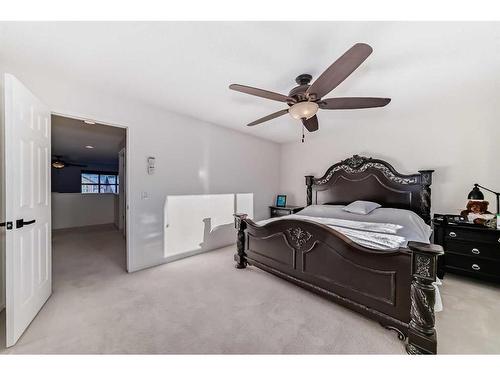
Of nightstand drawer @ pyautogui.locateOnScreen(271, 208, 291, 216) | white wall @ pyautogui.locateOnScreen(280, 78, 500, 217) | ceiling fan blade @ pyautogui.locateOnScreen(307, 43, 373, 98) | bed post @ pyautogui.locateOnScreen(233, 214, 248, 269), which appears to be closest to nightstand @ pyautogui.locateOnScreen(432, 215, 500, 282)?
white wall @ pyautogui.locateOnScreen(280, 78, 500, 217)

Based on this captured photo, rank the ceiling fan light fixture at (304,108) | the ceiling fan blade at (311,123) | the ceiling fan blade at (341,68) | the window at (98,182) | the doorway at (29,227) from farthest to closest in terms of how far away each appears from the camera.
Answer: the window at (98,182)
the ceiling fan blade at (311,123)
the ceiling fan light fixture at (304,108)
the doorway at (29,227)
the ceiling fan blade at (341,68)

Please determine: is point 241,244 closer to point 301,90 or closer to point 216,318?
point 216,318

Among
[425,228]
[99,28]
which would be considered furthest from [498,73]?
[99,28]

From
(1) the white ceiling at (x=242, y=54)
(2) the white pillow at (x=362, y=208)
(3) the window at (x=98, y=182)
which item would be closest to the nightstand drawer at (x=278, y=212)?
(2) the white pillow at (x=362, y=208)

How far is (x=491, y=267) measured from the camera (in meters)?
2.21

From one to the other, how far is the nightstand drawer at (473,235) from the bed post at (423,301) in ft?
5.32

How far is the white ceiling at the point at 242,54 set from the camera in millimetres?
1375

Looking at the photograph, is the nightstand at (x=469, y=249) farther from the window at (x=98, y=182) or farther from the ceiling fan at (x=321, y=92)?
the window at (x=98, y=182)

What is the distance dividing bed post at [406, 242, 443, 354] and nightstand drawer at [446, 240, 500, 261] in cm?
166

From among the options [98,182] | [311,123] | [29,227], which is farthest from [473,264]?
[98,182]
